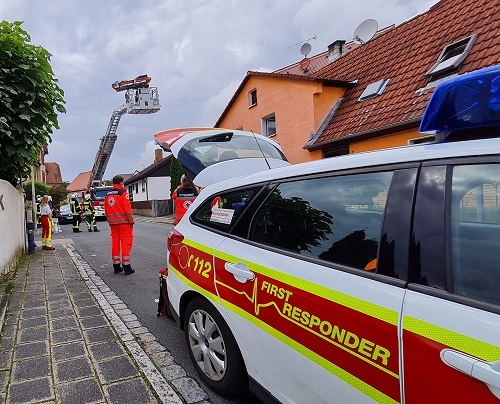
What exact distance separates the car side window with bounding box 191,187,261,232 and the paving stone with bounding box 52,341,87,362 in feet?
5.18

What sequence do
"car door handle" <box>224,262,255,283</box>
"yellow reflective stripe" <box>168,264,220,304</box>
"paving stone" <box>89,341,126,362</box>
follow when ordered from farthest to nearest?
"paving stone" <box>89,341,126,362</box> < "yellow reflective stripe" <box>168,264,220,304</box> < "car door handle" <box>224,262,255,283</box>

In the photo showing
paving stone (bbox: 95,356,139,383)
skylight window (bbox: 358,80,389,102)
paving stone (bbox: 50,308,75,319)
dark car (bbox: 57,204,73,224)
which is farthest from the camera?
dark car (bbox: 57,204,73,224)

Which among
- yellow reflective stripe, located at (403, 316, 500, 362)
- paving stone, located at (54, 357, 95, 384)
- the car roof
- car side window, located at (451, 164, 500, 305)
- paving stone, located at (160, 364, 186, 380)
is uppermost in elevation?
the car roof

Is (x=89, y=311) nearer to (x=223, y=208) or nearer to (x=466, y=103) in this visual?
(x=223, y=208)

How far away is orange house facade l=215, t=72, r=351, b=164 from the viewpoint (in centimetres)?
1387

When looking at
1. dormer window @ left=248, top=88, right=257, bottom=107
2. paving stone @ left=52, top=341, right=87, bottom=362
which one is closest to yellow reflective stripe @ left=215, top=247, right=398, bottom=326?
paving stone @ left=52, top=341, right=87, bottom=362

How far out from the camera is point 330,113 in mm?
13938

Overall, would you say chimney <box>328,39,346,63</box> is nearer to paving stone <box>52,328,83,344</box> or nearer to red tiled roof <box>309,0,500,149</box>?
red tiled roof <box>309,0,500,149</box>

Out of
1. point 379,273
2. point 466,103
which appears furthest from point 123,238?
point 466,103

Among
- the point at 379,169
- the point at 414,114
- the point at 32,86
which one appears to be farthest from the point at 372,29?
the point at 379,169

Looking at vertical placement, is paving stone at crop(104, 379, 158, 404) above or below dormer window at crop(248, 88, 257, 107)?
below

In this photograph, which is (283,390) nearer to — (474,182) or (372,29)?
(474,182)

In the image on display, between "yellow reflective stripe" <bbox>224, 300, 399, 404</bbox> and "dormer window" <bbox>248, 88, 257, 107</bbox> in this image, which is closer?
"yellow reflective stripe" <bbox>224, 300, 399, 404</bbox>

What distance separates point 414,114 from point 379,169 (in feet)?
29.8
